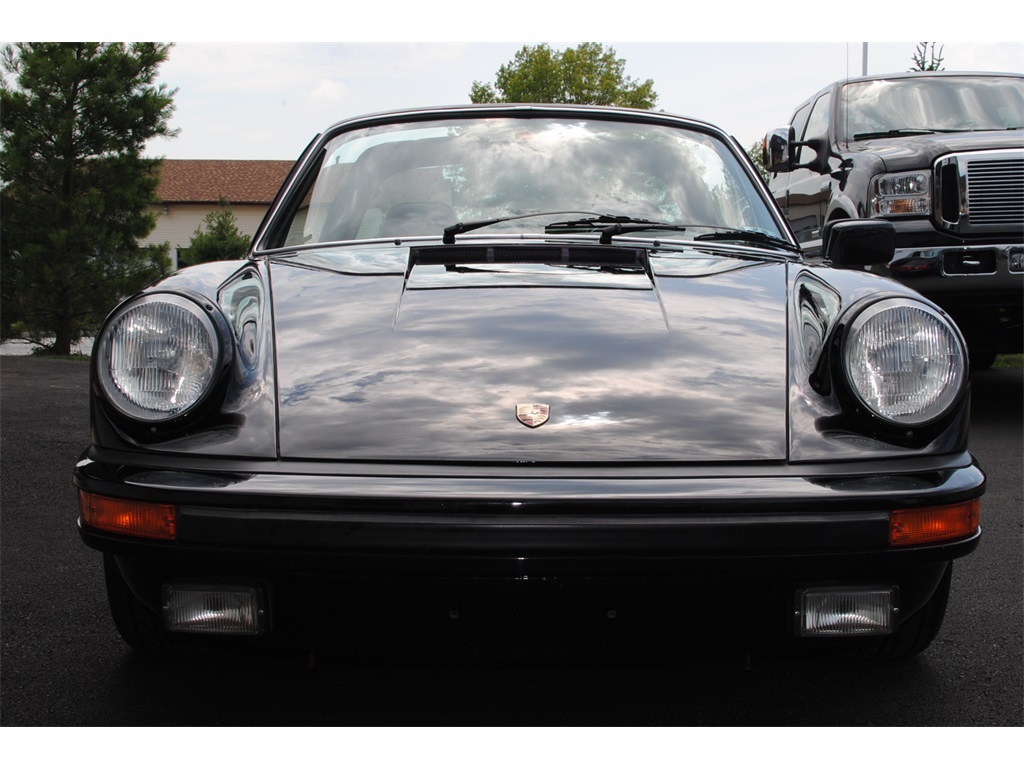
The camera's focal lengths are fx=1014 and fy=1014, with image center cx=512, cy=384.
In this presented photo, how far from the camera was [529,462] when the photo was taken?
1781 millimetres

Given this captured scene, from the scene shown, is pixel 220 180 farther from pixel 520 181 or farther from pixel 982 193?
pixel 520 181

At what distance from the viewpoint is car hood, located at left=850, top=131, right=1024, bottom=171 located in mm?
5638

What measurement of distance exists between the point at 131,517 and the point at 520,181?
1.54 meters

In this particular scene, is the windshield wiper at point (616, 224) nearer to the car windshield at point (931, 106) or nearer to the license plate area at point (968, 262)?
the license plate area at point (968, 262)

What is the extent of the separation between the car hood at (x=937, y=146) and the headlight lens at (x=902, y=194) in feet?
0.23

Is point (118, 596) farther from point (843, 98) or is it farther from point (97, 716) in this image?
point (843, 98)

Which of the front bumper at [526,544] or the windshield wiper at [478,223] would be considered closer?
the front bumper at [526,544]

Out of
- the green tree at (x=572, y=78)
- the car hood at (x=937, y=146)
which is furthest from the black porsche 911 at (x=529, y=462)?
Answer: the green tree at (x=572, y=78)

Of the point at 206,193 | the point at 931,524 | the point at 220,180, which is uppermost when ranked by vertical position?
the point at 220,180

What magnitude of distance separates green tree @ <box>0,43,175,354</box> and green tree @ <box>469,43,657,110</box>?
2464cm

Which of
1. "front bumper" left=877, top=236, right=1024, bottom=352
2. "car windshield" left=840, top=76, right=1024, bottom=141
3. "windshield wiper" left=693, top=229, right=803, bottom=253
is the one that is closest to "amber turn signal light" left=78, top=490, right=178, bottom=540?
"windshield wiper" left=693, top=229, right=803, bottom=253

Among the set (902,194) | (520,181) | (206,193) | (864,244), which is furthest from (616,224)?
(206,193)

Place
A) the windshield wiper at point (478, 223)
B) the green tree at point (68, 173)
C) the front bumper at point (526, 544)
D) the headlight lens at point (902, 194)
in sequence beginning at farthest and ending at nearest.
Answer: the green tree at point (68, 173), the headlight lens at point (902, 194), the windshield wiper at point (478, 223), the front bumper at point (526, 544)

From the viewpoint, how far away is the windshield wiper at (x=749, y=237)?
278cm
